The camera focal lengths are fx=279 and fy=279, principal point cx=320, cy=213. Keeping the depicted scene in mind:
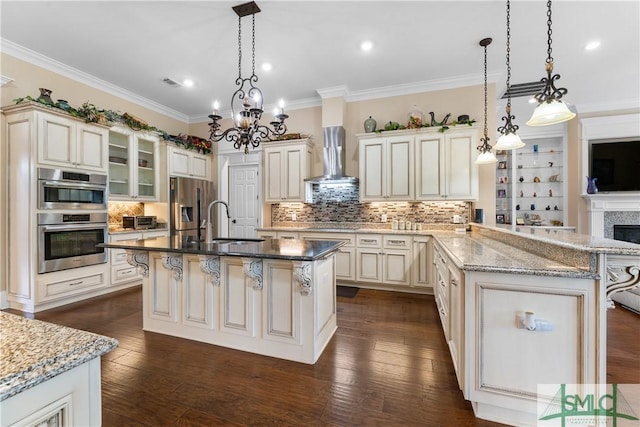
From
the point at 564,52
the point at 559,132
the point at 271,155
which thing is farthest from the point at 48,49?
the point at 559,132

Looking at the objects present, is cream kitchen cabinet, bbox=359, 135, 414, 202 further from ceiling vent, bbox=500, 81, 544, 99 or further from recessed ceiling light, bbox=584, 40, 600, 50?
recessed ceiling light, bbox=584, 40, 600, 50

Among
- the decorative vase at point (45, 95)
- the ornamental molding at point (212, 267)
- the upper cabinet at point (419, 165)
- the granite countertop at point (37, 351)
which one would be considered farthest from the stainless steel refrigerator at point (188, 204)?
the granite countertop at point (37, 351)

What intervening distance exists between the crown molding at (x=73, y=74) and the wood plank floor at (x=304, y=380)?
3.36 meters

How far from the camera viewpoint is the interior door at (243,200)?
18.5 feet

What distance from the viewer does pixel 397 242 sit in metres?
4.07

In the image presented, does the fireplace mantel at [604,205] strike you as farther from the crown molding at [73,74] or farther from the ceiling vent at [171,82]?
the crown molding at [73,74]

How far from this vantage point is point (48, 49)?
351 cm

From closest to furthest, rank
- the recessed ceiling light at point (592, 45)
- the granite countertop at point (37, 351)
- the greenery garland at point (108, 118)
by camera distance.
→ the granite countertop at point (37, 351) → the recessed ceiling light at point (592, 45) → the greenery garland at point (108, 118)

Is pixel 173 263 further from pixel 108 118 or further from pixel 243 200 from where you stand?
pixel 243 200

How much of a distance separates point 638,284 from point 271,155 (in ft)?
15.1

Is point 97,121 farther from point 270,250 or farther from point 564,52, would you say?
point 564,52

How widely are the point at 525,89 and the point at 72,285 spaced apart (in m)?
7.23

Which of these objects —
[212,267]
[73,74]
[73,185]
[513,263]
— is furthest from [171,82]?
[513,263]

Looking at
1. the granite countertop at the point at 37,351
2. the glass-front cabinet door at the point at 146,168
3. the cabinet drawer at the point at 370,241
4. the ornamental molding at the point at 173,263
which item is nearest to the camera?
the granite countertop at the point at 37,351
